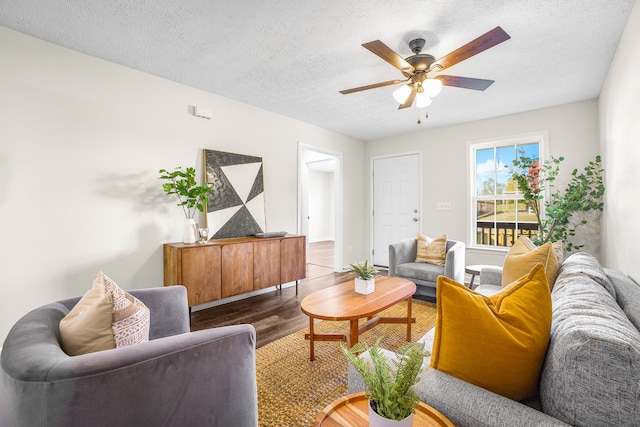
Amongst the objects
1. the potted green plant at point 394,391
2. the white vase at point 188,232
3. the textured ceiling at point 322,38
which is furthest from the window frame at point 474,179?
the potted green plant at point 394,391

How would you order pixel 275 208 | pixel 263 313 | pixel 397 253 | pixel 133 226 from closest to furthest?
pixel 133 226, pixel 263 313, pixel 397 253, pixel 275 208

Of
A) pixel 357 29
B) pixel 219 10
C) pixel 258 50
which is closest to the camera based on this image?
pixel 219 10

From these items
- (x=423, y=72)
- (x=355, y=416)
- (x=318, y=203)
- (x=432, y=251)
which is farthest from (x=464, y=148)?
(x=318, y=203)

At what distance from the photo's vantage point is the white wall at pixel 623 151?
1.90 metres

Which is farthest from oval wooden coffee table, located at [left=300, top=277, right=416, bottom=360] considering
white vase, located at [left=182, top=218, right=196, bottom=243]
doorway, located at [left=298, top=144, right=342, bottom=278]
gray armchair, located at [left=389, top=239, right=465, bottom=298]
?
doorway, located at [left=298, top=144, right=342, bottom=278]

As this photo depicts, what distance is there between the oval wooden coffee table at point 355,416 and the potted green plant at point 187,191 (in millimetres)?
2571

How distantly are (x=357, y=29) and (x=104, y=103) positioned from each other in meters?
2.39

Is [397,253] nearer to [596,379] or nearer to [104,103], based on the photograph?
[596,379]

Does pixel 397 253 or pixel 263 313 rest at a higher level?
pixel 397 253

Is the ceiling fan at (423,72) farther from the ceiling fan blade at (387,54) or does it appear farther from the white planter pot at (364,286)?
the white planter pot at (364,286)

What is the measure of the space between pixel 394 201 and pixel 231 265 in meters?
3.31

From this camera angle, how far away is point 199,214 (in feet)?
11.2

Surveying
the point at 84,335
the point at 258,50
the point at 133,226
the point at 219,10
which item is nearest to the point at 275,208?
the point at 133,226

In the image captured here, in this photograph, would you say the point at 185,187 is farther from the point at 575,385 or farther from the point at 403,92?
the point at 575,385
